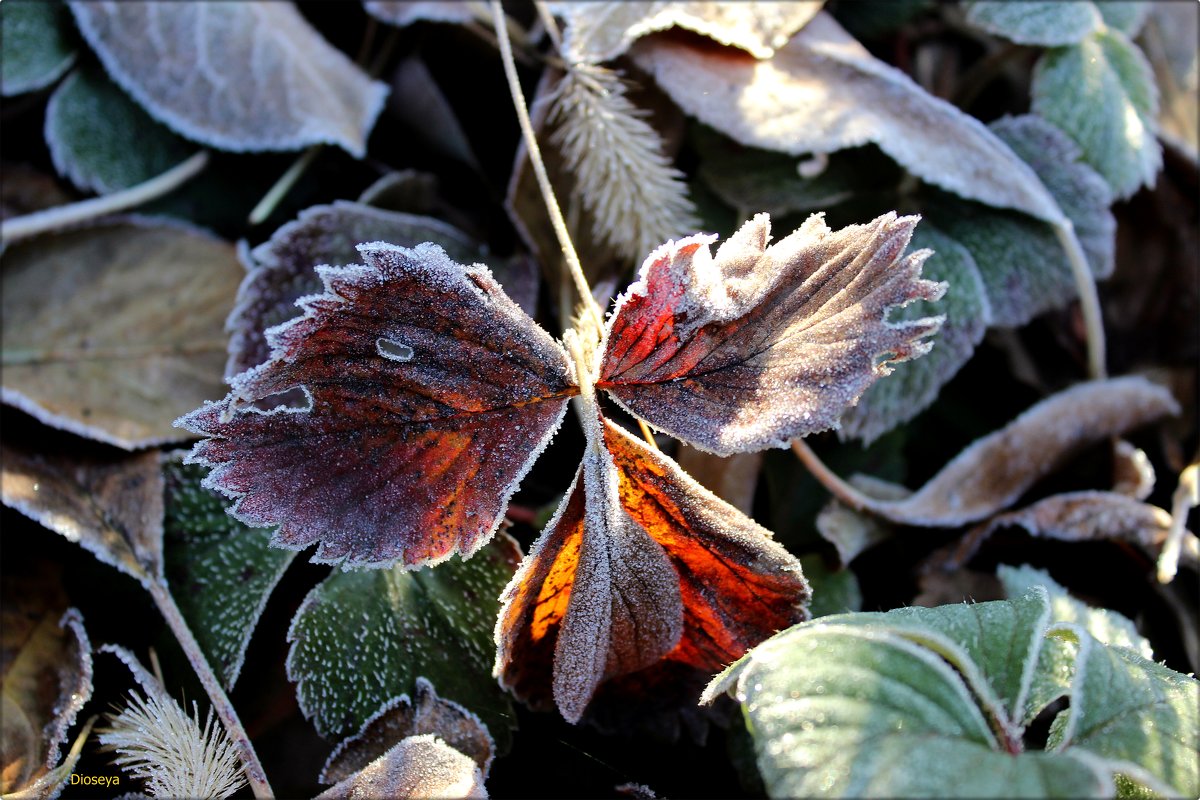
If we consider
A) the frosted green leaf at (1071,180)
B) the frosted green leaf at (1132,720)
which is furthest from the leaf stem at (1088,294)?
the frosted green leaf at (1132,720)

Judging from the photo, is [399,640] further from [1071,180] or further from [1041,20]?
[1041,20]

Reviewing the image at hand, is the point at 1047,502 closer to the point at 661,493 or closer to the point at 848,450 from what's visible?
the point at 848,450

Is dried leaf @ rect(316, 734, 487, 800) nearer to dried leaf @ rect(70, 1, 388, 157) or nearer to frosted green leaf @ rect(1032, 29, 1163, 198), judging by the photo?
dried leaf @ rect(70, 1, 388, 157)

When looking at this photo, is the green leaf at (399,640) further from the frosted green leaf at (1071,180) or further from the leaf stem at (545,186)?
the frosted green leaf at (1071,180)

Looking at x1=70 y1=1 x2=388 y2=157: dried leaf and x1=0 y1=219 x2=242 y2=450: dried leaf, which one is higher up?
x1=70 y1=1 x2=388 y2=157: dried leaf

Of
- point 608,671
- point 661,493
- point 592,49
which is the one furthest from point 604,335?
point 592,49

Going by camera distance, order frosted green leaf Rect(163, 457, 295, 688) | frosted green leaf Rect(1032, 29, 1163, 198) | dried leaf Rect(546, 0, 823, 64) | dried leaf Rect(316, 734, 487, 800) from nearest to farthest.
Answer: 1. dried leaf Rect(316, 734, 487, 800)
2. frosted green leaf Rect(163, 457, 295, 688)
3. dried leaf Rect(546, 0, 823, 64)
4. frosted green leaf Rect(1032, 29, 1163, 198)

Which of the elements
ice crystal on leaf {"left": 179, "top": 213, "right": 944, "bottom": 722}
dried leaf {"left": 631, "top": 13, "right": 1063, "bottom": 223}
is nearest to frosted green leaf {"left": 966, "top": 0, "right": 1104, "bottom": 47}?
dried leaf {"left": 631, "top": 13, "right": 1063, "bottom": 223}
